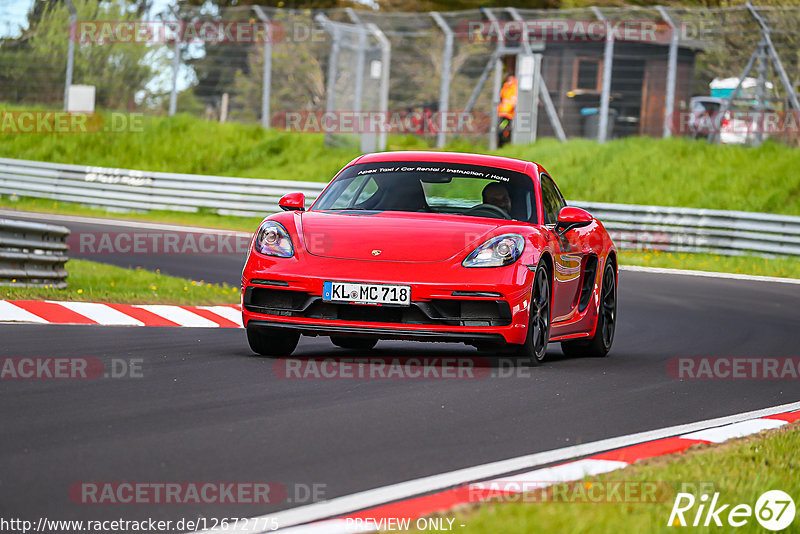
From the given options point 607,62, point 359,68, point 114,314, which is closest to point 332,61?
point 359,68

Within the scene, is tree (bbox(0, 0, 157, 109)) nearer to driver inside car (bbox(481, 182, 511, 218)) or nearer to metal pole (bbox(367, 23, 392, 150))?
metal pole (bbox(367, 23, 392, 150))

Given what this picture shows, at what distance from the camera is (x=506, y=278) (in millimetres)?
7895

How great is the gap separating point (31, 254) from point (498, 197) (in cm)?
520

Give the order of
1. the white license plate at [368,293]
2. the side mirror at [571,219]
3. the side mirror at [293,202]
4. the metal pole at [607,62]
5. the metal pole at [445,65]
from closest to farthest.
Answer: the white license plate at [368,293] → the side mirror at [293,202] → the side mirror at [571,219] → the metal pole at [607,62] → the metal pole at [445,65]

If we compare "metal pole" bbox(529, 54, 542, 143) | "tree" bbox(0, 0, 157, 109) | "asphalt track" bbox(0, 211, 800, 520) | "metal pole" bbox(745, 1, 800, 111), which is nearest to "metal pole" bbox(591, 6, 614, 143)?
"metal pole" bbox(529, 54, 542, 143)

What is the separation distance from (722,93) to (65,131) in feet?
55.7

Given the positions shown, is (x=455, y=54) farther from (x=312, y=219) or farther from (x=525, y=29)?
(x=312, y=219)

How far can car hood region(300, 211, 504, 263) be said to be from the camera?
795 cm

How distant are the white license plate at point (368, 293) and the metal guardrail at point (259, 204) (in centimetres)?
1536

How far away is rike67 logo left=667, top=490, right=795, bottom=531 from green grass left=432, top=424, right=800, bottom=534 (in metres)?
0.02

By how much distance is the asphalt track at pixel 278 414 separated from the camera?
4629 mm

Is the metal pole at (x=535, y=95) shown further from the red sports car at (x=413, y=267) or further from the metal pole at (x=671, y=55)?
the red sports car at (x=413, y=267)

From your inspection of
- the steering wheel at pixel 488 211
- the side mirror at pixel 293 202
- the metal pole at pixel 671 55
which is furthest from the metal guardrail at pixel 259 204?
the side mirror at pixel 293 202

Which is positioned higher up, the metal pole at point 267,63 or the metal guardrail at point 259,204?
the metal pole at point 267,63
